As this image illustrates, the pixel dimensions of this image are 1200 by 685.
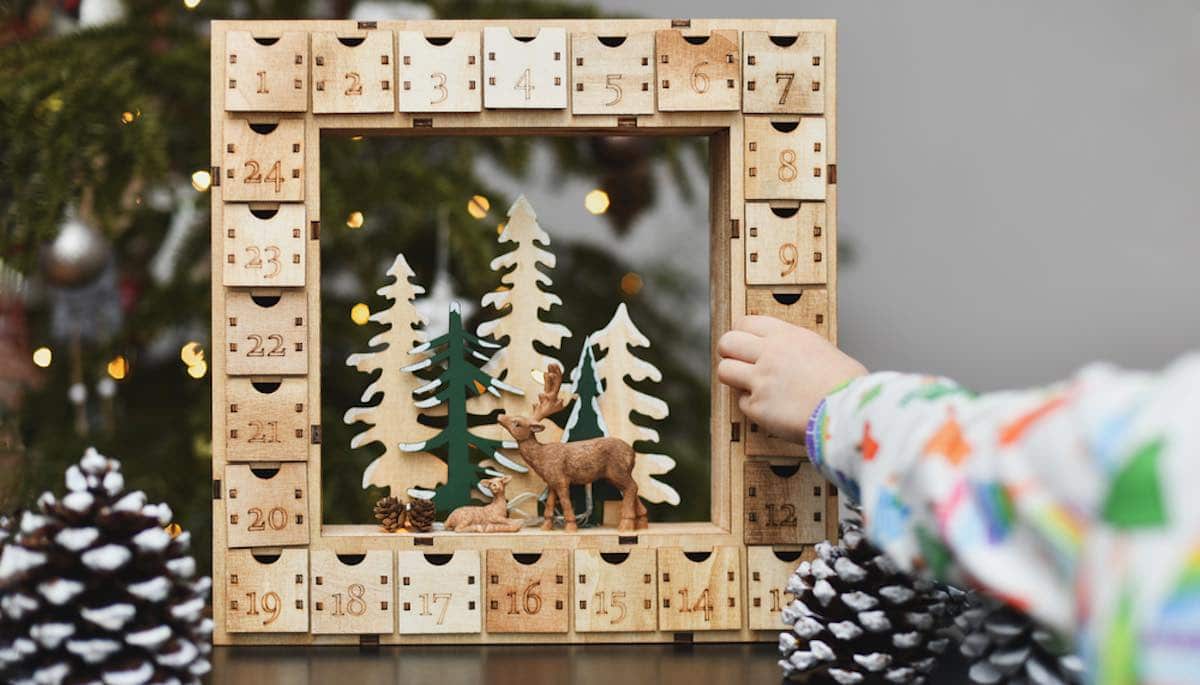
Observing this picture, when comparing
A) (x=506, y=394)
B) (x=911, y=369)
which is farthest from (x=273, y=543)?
(x=911, y=369)

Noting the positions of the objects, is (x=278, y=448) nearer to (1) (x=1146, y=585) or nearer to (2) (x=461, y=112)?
(2) (x=461, y=112)

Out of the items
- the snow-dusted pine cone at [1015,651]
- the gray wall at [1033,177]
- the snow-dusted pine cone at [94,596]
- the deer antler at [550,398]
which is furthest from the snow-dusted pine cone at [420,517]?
the gray wall at [1033,177]

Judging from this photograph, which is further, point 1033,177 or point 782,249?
point 1033,177

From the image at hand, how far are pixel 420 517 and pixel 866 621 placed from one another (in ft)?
1.17

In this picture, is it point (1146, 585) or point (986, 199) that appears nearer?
point (1146, 585)

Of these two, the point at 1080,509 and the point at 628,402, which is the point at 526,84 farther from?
the point at 1080,509

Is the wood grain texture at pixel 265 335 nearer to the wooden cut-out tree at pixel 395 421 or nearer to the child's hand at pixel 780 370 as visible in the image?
the wooden cut-out tree at pixel 395 421

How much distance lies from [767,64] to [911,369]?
2.41 ft

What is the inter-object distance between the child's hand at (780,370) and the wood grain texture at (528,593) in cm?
20

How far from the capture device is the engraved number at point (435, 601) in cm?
88

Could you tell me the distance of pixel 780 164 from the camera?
90cm

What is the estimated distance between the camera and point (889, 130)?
60.0 inches

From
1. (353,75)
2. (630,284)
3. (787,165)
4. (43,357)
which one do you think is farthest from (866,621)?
(43,357)

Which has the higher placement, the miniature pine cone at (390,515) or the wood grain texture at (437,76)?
the wood grain texture at (437,76)
